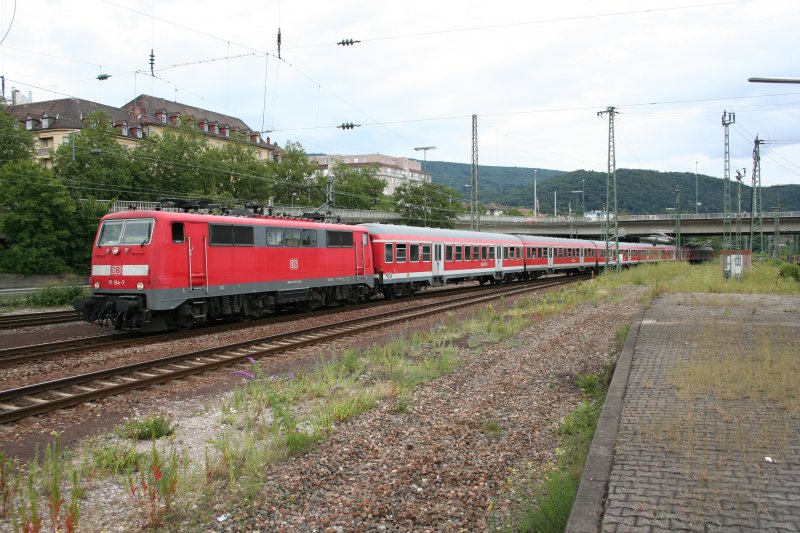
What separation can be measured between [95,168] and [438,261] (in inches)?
1490

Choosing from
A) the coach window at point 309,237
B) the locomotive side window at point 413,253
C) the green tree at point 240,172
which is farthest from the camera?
the green tree at point 240,172

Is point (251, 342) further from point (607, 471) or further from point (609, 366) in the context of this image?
point (607, 471)

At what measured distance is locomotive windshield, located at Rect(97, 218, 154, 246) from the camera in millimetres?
13992

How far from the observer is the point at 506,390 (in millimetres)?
9203

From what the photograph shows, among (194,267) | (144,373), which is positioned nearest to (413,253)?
(194,267)

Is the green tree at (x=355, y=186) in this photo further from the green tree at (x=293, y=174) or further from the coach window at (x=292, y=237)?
the coach window at (x=292, y=237)

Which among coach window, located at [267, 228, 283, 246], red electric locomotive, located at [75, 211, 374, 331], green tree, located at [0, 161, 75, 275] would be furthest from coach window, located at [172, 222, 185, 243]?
green tree, located at [0, 161, 75, 275]

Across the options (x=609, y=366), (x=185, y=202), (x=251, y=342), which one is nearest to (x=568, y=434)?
(x=609, y=366)

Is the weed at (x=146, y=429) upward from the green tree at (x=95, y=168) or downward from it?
downward

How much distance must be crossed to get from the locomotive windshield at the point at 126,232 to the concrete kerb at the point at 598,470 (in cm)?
1093

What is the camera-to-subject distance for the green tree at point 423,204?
6397 centimetres

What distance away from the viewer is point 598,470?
5.14 meters

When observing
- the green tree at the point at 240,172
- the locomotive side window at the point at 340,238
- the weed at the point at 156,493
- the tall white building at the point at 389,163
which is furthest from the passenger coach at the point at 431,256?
the tall white building at the point at 389,163

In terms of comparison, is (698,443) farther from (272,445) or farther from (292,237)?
(292,237)
